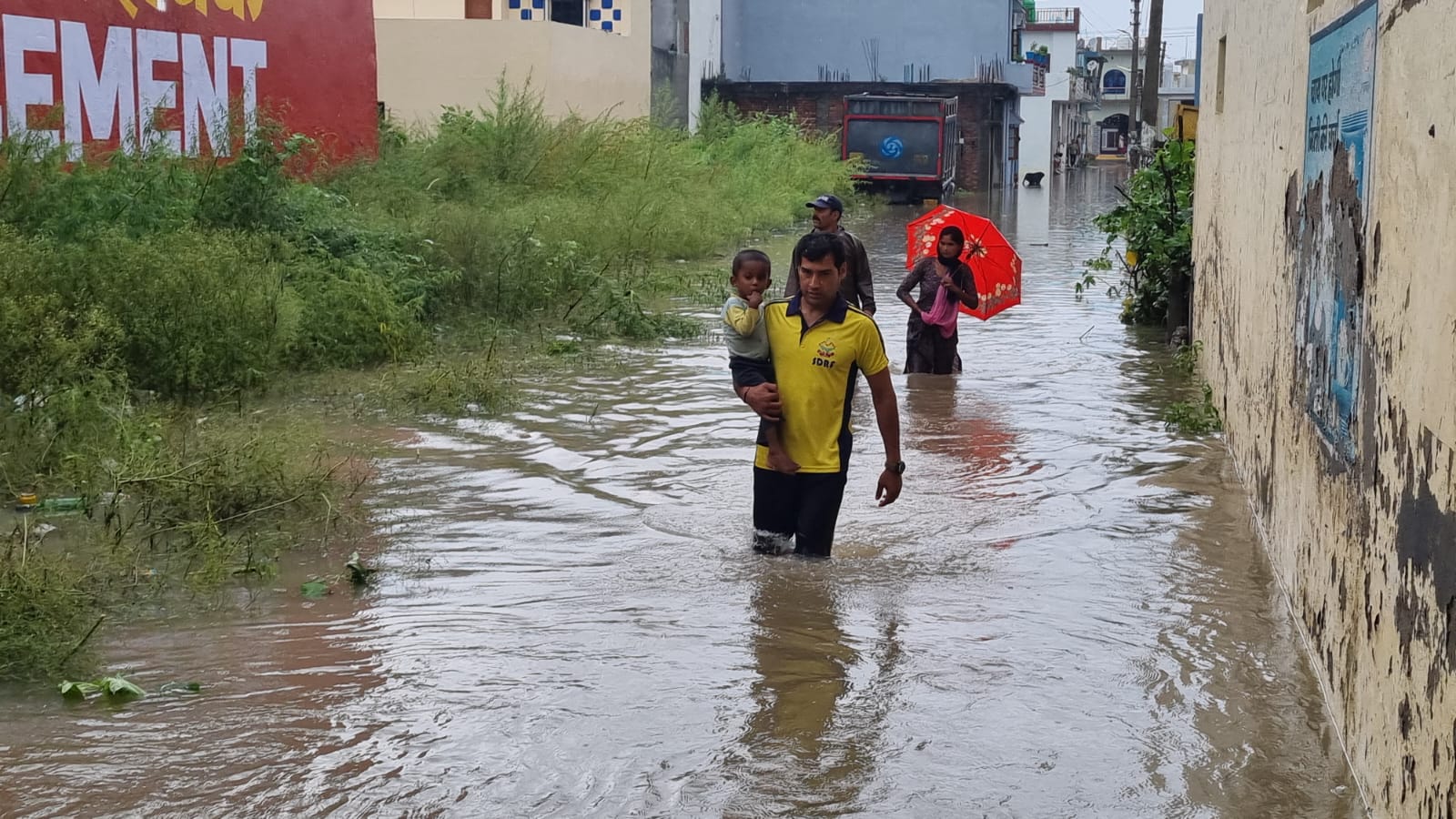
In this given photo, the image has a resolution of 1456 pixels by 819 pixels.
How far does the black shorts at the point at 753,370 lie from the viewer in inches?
222

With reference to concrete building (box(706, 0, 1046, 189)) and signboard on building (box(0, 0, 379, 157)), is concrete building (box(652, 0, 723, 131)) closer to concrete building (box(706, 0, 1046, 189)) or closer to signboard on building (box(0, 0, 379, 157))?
concrete building (box(706, 0, 1046, 189))

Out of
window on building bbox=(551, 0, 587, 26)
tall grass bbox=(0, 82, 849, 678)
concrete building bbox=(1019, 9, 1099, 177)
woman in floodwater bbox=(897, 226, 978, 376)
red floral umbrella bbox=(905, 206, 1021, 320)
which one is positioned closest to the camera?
tall grass bbox=(0, 82, 849, 678)

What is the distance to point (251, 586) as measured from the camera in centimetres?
598

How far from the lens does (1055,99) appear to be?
72625mm

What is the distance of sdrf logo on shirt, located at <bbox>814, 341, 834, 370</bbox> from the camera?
18.4 feet

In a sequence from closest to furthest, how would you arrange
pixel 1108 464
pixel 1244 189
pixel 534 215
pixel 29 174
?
1. pixel 1244 189
2. pixel 1108 464
3. pixel 29 174
4. pixel 534 215

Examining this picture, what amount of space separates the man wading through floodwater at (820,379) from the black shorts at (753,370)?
2 cm

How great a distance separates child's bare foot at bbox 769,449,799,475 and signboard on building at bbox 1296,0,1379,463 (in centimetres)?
177

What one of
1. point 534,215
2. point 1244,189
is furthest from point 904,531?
point 534,215

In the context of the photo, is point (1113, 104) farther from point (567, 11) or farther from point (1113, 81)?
point (567, 11)

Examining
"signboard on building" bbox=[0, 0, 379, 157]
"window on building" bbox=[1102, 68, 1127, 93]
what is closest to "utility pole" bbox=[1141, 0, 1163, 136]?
"signboard on building" bbox=[0, 0, 379, 157]

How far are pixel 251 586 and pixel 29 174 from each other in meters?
5.44

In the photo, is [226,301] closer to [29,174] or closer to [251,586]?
[29,174]

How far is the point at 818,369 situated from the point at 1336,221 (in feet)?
5.80
